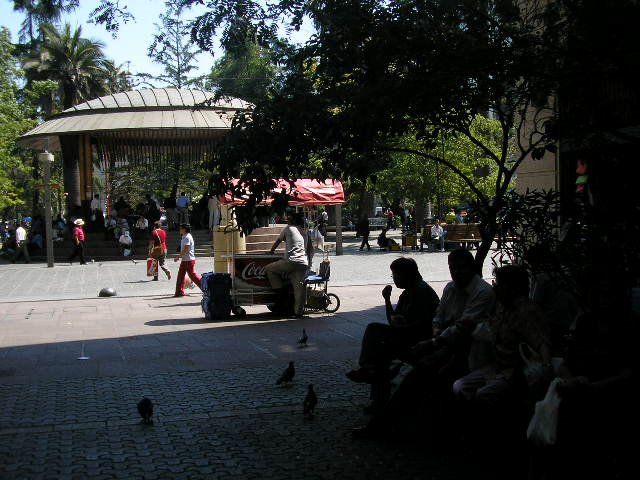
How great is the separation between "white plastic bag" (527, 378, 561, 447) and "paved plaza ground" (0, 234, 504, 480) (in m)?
1.00

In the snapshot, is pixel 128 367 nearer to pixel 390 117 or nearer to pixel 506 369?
pixel 390 117

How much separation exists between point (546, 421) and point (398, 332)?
83.8 inches

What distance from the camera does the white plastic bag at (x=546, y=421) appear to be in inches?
161

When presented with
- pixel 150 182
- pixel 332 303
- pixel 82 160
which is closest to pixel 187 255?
pixel 332 303

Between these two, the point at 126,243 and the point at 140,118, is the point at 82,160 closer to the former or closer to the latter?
the point at 140,118

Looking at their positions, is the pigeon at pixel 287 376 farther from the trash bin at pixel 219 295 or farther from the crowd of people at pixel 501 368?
the trash bin at pixel 219 295

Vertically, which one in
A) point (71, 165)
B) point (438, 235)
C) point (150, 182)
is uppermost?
point (71, 165)

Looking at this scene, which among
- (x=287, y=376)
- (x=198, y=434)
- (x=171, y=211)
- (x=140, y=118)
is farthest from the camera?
(x=171, y=211)

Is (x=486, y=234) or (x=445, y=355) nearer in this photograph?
(x=445, y=355)

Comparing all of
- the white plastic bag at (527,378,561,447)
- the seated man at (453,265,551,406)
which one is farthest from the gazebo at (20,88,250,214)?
the white plastic bag at (527,378,561,447)

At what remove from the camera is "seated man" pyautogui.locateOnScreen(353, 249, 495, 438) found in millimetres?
5570

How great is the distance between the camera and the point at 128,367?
8.95m

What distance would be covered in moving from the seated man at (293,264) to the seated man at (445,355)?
6.53 meters

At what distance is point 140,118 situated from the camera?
2966 cm
